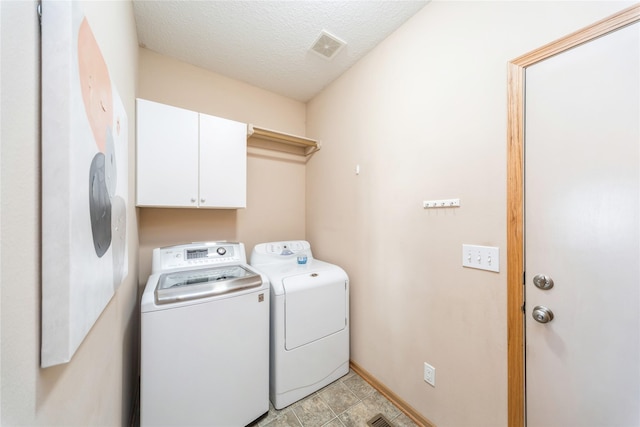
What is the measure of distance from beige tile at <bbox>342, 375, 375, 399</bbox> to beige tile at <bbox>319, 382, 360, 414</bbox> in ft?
0.12

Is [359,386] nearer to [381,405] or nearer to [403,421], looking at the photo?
[381,405]

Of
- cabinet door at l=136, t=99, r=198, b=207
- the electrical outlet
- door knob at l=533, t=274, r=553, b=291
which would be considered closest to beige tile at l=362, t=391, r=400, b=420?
the electrical outlet

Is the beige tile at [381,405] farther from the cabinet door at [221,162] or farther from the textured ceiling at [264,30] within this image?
the textured ceiling at [264,30]

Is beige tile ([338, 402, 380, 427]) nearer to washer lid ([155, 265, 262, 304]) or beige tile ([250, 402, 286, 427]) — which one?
beige tile ([250, 402, 286, 427])

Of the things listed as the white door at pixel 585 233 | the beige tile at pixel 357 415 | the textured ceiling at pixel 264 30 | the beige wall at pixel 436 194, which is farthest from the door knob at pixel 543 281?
the textured ceiling at pixel 264 30

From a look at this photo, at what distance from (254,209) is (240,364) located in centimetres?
143

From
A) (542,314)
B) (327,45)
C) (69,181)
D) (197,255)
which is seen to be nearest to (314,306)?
(197,255)

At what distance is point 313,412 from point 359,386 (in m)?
0.44

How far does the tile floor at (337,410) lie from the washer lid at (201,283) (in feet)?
3.12

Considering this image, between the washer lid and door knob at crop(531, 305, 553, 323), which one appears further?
the washer lid

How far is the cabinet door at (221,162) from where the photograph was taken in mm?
1870

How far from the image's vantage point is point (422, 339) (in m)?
1.54

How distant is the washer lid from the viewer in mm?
1315

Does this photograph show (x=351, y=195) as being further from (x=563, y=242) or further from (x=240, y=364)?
(x=240, y=364)
